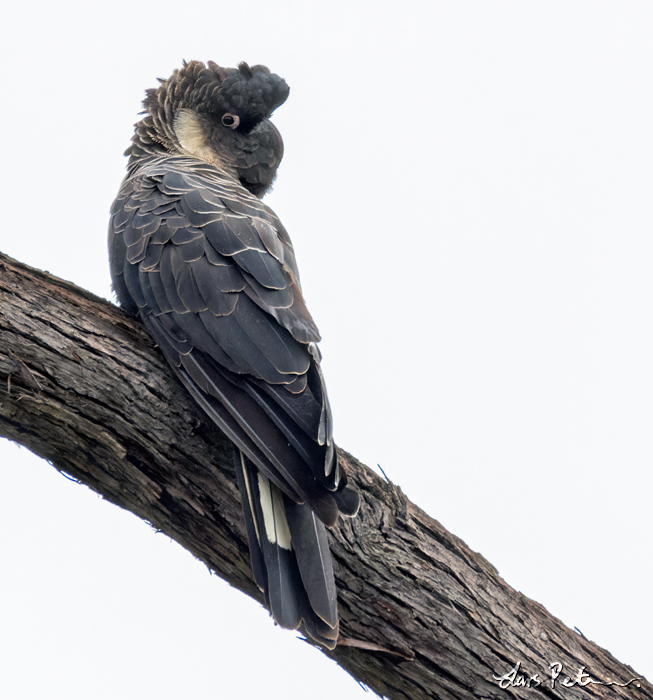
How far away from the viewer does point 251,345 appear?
269 centimetres

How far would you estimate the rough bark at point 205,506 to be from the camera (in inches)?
103

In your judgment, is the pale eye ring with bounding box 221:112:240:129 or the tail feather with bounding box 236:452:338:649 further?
the pale eye ring with bounding box 221:112:240:129

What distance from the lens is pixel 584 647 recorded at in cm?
288

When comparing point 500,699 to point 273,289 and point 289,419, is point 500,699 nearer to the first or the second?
point 289,419

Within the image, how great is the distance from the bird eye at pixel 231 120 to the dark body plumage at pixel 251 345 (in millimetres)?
592

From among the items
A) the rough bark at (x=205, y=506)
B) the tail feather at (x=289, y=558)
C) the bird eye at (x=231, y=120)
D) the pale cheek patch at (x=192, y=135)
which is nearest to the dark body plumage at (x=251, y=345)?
the tail feather at (x=289, y=558)

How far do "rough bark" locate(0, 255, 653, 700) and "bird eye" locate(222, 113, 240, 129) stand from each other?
185 cm

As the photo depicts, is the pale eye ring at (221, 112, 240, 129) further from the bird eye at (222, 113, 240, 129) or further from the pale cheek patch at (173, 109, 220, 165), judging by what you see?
the pale cheek patch at (173, 109, 220, 165)

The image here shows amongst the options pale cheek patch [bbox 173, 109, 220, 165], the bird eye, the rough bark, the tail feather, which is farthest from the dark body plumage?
the bird eye

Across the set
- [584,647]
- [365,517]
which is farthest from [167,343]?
[584,647]

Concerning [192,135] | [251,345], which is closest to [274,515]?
[251,345]

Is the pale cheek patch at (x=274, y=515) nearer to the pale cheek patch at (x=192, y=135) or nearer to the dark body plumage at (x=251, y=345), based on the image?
the dark body plumage at (x=251, y=345)

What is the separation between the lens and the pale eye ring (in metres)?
4.14

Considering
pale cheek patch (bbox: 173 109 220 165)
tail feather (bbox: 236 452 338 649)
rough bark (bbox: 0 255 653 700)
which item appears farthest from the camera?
pale cheek patch (bbox: 173 109 220 165)
